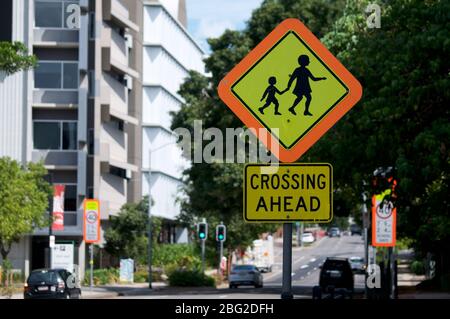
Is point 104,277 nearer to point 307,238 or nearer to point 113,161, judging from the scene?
A: point 113,161

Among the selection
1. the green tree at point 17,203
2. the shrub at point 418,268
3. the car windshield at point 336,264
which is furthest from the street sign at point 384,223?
the shrub at point 418,268

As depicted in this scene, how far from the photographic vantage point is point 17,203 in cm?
5288

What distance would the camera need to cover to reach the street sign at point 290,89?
7.43 meters

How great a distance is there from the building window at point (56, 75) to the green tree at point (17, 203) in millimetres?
9839

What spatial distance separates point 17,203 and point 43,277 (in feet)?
54.1

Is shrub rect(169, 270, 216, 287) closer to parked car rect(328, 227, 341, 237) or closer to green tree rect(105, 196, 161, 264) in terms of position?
green tree rect(105, 196, 161, 264)

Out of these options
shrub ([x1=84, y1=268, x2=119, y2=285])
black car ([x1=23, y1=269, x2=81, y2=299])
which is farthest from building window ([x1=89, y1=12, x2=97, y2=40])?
black car ([x1=23, y1=269, x2=81, y2=299])

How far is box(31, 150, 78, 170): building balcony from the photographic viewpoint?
6431cm

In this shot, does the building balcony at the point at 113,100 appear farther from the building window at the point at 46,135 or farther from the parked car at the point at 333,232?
the parked car at the point at 333,232

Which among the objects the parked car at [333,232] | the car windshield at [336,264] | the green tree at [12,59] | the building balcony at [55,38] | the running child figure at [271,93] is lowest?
the car windshield at [336,264]

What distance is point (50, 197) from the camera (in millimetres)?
59312

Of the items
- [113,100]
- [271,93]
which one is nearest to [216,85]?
[113,100]

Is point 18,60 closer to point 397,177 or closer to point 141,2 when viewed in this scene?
point 397,177
